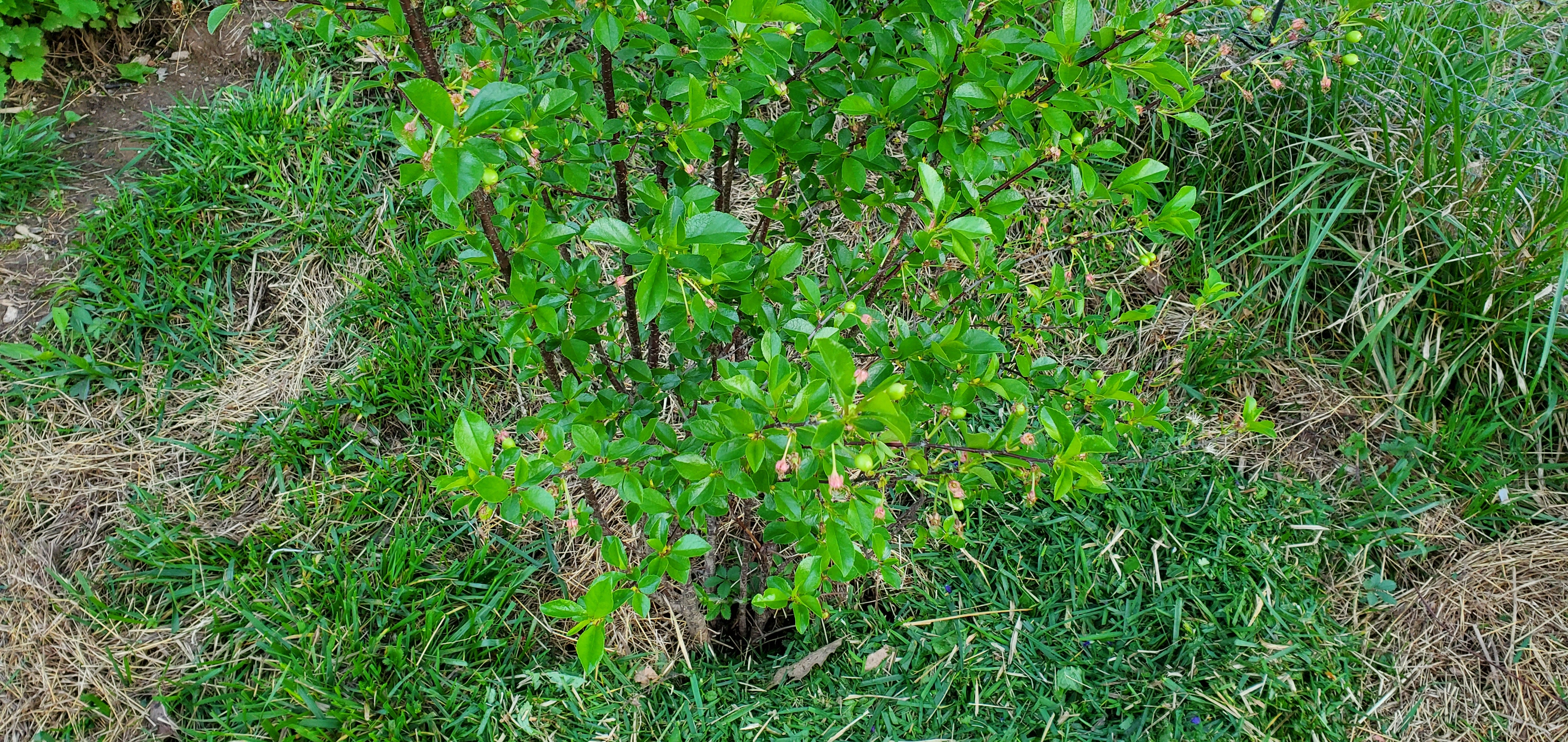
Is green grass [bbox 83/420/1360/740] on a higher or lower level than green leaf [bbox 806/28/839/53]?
lower

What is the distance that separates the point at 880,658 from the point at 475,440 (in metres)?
1.30

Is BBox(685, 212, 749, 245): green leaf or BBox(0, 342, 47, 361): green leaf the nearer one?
BBox(685, 212, 749, 245): green leaf

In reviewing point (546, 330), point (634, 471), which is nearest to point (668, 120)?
point (546, 330)

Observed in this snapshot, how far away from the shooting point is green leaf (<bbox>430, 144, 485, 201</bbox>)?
0.86m

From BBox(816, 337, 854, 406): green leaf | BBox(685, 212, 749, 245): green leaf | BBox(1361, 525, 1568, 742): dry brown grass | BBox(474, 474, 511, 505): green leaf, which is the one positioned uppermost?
BBox(685, 212, 749, 245): green leaf

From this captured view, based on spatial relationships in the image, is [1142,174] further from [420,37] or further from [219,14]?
[219,14]

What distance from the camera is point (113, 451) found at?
7.78 ft

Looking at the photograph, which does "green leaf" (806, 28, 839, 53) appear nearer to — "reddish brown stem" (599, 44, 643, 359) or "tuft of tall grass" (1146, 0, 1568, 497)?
"reddish brown stem" (599, 44, 643, 359)

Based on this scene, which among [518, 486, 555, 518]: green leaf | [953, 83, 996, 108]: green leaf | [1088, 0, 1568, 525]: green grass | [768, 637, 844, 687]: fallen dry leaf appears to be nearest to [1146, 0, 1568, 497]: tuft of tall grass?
[1088, 0, 1568, 525]: green grass

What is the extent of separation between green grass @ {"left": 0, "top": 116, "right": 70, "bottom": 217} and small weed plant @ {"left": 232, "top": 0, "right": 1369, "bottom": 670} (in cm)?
215

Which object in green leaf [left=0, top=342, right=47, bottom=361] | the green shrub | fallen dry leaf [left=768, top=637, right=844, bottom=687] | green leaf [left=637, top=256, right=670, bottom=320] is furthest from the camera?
the green shrub

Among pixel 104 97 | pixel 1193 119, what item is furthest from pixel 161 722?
pixel 1193 119

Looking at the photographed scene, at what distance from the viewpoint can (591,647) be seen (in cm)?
113

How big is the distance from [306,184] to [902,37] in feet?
7.31
